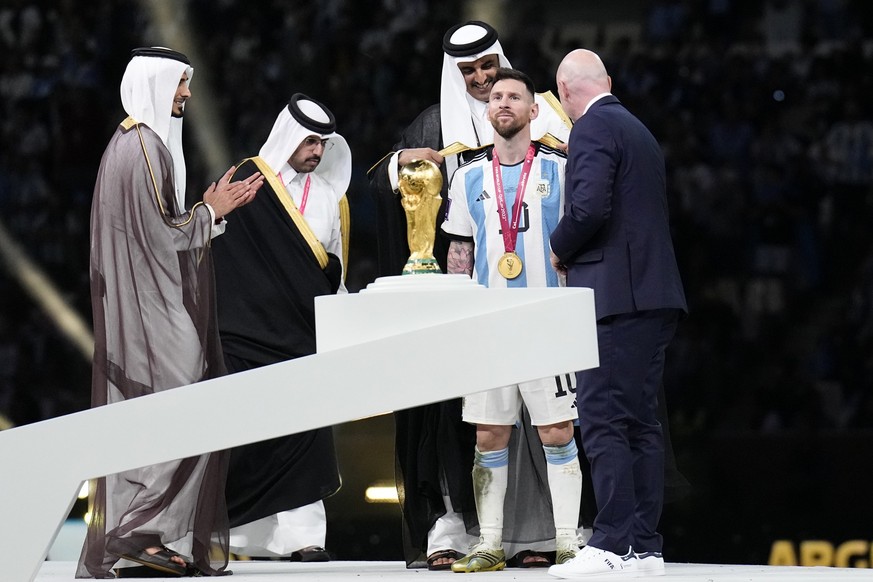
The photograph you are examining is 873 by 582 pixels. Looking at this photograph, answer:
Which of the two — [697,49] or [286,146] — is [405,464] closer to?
[286,146]

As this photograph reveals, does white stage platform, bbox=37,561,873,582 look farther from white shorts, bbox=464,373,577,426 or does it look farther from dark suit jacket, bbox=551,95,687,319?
dark suit jacket, bbox=551,95,687,319

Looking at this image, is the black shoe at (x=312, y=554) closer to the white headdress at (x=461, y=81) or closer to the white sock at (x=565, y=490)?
the white sock at (x=565, y=490)

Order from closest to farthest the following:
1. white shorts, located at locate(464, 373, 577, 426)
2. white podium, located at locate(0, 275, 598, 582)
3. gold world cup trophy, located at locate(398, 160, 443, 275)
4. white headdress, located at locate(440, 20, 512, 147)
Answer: white podium, located at locate(0, 275, 598, 582) → gold world cup trophy, located at locate(398, 160, 443, 275) → white shorts, located at locate(464, 373, 577, 426) → white headdress, located at locate(440, 20, 512, 147)

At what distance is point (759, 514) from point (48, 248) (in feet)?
17.9

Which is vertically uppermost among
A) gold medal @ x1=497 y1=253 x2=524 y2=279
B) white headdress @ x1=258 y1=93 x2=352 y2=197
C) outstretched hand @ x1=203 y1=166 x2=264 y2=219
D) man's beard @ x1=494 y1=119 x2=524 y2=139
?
A: white headdress @ x1=258 y1=93 x2=352 y2=197

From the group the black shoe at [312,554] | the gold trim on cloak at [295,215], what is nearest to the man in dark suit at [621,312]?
the gold trim on cloak at [295,215]

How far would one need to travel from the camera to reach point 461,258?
17.9 feet

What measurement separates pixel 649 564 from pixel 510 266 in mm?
1205

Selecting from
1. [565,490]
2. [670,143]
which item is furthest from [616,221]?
[670,143]

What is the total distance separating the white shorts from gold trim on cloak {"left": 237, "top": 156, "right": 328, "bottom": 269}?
1.18 meters

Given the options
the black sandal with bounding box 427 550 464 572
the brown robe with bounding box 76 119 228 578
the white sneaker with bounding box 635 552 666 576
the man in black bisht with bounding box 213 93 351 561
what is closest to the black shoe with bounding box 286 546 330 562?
the man in black bisht with bounding box 213 93 351 561

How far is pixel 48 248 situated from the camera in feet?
33.9

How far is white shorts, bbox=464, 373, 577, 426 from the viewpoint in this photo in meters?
5.11

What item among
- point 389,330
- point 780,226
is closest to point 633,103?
point 780,226
